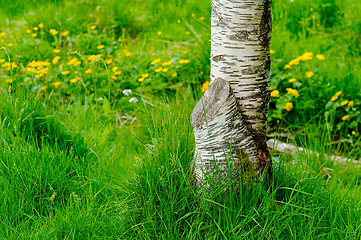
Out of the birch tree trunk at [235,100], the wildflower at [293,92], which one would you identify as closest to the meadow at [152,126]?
the wildflower at [293,92]

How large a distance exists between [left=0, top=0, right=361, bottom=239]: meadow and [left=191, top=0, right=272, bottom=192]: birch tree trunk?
0.43 ft

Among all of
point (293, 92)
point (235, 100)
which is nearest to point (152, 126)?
point (235, 100)

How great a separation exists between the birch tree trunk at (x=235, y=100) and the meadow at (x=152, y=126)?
0.13m

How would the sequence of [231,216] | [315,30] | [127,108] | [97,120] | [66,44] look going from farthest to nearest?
[66,44] → [315,30] → [127,108] → [97,120] → [231,216]

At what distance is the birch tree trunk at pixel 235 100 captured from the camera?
66.6 inches

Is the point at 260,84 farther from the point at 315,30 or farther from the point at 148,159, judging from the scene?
the point at 315,30

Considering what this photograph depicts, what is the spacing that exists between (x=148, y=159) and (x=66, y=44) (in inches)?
136

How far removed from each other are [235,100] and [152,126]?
90 centimetres

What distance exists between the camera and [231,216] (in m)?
1.60

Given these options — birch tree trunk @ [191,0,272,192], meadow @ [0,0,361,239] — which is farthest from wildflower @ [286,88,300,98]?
birch tree trunk @ [191,0,272,192]

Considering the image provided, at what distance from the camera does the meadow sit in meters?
1.62

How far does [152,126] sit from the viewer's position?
8.09 ft

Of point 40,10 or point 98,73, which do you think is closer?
point 98,73

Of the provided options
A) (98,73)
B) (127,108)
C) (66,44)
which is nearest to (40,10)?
(66,44)
